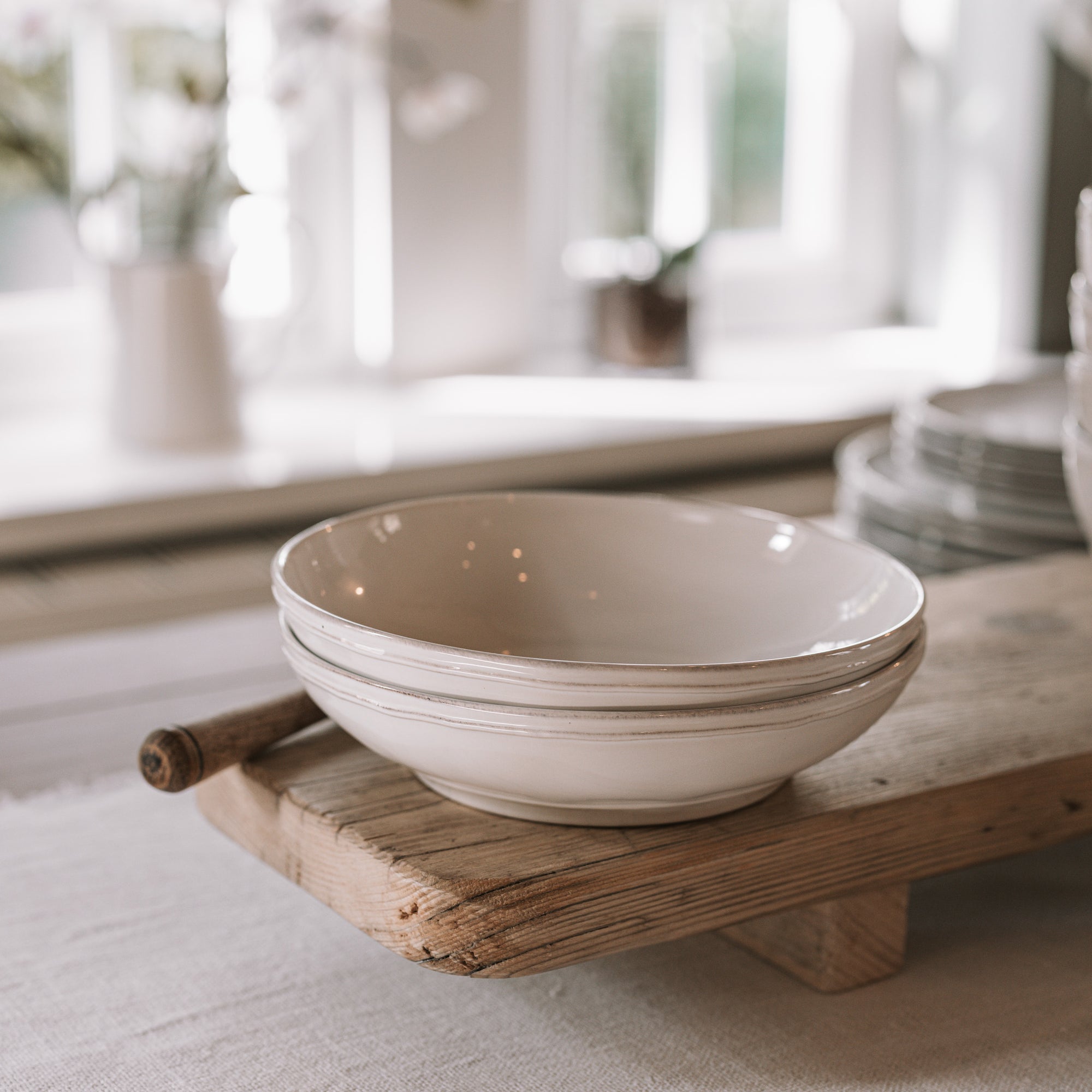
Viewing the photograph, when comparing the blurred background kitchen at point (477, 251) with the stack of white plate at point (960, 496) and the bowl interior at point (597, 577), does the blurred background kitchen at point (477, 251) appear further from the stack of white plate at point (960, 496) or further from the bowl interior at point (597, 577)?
the bowl interior at point (597, 577)

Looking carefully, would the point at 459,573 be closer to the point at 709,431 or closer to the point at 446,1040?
the point at 446,1040

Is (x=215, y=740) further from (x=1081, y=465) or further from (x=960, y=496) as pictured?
(x=960, y=496)

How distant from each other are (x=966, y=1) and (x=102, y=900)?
2.35 meters

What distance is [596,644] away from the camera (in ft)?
2.03

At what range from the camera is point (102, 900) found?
0.60m

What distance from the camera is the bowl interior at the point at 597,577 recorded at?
22.8 inches

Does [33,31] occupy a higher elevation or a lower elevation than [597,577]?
higher

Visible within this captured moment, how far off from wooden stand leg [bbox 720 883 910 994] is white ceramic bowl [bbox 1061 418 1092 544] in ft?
0.72

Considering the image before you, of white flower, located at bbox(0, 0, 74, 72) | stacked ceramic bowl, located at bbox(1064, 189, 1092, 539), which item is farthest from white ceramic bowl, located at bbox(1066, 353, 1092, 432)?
white flower, located at bbox(0, 0, 74, 72)

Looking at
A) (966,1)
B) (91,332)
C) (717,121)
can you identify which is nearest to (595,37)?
(717,121)

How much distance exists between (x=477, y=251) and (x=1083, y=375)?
1550mm

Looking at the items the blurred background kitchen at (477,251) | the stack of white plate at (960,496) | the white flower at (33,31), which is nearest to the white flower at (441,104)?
the blurred background kitchen at (477,251)

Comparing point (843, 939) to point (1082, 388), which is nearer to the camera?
point (843, 939)

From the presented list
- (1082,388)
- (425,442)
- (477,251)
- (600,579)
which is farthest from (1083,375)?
(477,251)
